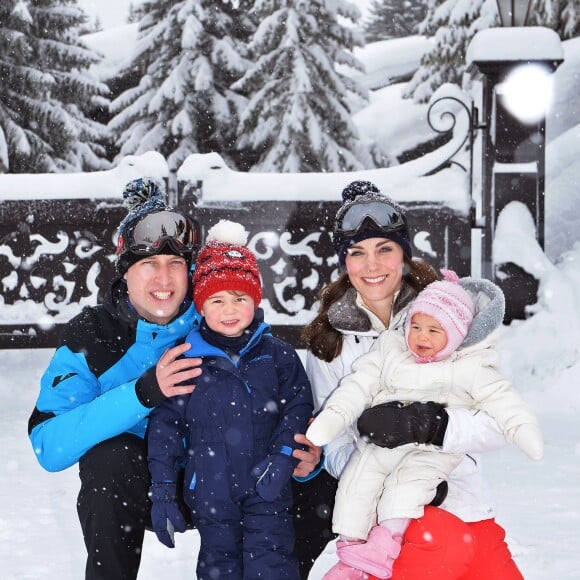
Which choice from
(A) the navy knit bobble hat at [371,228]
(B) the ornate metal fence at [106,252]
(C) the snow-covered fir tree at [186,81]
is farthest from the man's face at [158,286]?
(C) the snow-covered fir tree at [186,81]

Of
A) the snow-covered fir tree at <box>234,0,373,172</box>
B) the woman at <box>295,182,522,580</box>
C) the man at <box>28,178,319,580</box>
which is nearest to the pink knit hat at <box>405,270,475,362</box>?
the woman at <box>295,182,522,580</box>

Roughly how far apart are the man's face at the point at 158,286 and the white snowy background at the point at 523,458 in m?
1.34

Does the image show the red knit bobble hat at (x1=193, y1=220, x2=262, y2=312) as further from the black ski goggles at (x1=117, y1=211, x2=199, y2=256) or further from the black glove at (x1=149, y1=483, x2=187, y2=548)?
the black glove at (x1=149, y1=483, x2=187, y2=548)

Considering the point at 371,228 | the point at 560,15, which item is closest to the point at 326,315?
the point at 371,228

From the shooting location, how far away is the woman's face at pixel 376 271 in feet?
9.64

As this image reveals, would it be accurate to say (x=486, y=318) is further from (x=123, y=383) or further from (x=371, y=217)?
(x=123, y=383)

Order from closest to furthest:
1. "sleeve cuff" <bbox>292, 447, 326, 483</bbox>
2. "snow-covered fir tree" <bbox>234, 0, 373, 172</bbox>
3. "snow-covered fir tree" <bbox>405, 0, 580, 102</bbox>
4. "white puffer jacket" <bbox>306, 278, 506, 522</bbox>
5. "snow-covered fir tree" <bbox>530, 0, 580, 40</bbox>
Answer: "white puffer jacket" <bbox>306, 278, 506, 522</bbox> < "sleeve cuff" <bbox>292, 447, 326, 483</bbox> < "snow-covered fir tree" <bbox>530, 0, 580, 40</bbox> < "snow-covered fir tree" <bbox>405, 0, 580, 102</bbox> < "snow-covered fir tree" <bbox>234, 0, 373, 172</bbox>

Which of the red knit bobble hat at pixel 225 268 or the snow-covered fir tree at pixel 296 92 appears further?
the snow-covered fir tree at pixel 296 92

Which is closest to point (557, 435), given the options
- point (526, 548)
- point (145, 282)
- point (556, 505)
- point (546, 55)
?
point (556, 505)

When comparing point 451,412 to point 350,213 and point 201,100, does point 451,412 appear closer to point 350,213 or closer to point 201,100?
point 350,213

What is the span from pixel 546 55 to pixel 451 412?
5.26 metres

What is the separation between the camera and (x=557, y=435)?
5.69 meters

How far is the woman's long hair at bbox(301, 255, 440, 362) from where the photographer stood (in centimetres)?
297

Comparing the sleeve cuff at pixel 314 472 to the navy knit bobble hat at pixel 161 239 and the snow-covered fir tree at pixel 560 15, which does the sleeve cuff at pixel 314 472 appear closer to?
the navy knit bobble hat at pixel 161 239
